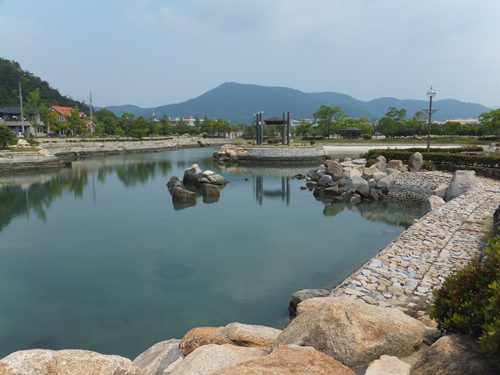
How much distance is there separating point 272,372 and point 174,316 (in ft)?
16.4

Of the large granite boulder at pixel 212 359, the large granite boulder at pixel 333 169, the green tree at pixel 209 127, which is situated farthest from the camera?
the green tree at pixel 209 127

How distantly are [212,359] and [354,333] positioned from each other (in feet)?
4.67

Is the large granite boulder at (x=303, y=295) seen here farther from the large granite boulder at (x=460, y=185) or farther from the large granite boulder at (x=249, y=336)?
the large granite boulder at (x=460, y=185)

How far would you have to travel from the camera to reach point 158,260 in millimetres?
10172

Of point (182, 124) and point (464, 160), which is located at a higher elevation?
point (182, 124)

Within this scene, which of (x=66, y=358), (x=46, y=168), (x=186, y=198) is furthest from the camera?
(x=46, y=168)

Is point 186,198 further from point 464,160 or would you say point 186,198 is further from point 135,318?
point 464,160

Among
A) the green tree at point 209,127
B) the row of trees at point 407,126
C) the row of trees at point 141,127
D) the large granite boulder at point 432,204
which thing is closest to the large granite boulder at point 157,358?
the large granite boulder at point 432,204

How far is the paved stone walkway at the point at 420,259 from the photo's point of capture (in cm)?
560

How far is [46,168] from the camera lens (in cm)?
3116

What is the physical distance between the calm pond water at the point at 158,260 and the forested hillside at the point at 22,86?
66.4 meters

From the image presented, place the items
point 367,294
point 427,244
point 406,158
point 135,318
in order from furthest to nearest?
point 406,158, point 427,244, point 135,318, point 367,294

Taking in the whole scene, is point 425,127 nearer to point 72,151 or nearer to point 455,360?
point 72,151

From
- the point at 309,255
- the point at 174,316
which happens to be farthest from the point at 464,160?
the point at 174,316
